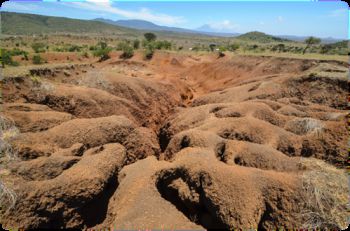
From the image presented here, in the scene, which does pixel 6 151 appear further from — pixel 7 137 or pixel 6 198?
pixel 6 198

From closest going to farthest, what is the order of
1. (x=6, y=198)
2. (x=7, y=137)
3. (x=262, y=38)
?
(x=6, y=198)
(x=7, y=137)
(x=262, y=38)

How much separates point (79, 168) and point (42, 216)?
1.26 metres

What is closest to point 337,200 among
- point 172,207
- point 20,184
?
point 172,207

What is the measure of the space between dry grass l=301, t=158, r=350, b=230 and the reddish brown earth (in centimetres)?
19

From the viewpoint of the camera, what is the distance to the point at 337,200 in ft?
18.2

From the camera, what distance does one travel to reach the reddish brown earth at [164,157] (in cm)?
542

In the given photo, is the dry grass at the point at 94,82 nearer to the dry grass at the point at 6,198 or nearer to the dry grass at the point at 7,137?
the dry grass at the point at 7,137

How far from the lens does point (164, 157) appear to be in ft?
28.5

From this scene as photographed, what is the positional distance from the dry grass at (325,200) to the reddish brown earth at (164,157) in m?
0.19

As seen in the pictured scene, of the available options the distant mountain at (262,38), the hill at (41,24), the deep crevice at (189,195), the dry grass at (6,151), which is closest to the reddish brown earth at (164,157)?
the deep crevice at (189,195)

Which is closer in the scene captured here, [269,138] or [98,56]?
[269,138]

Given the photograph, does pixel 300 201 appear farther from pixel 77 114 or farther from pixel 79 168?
pixel 77 114

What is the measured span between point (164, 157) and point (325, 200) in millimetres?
4744

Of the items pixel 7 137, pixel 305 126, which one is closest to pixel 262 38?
pixel 305 126
